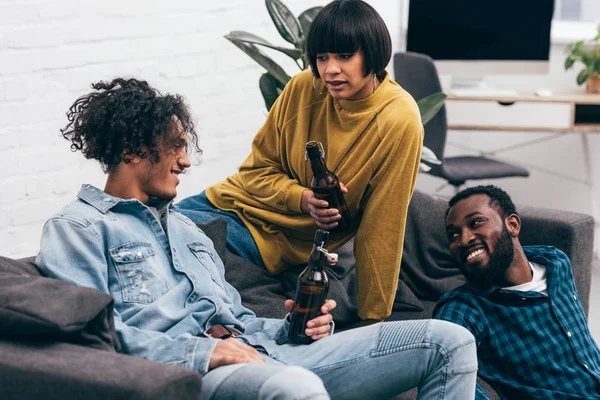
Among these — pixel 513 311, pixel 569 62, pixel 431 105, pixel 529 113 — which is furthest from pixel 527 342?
pixel 569 62

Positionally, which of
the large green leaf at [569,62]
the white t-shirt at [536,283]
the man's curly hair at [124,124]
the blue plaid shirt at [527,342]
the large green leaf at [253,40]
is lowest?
the blue plaid shirt at [527,342]

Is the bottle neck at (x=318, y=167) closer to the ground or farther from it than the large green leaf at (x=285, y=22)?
closer to the ground

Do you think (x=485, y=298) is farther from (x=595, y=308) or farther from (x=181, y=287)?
(x=595, y=308)

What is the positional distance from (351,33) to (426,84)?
1.78m

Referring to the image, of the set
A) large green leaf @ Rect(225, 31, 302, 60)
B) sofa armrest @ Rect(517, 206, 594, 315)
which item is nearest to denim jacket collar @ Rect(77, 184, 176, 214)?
large green leaf @ Rect(225, 31, 302, 60)

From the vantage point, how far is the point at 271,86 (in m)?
3.19

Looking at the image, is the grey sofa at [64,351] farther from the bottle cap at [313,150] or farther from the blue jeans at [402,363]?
the bottle cap at [313,150]

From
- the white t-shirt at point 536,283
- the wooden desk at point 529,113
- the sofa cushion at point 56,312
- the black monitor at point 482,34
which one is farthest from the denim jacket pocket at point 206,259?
the black monitor at point 482,34

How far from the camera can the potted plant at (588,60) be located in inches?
170

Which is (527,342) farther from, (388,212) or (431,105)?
(431,105)

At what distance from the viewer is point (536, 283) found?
2.34m

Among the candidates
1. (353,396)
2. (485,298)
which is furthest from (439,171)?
(353,396)

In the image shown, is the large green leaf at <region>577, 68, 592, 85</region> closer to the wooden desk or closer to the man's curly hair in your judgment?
the wooden desk

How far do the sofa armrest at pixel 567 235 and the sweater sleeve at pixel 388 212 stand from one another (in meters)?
0.71
